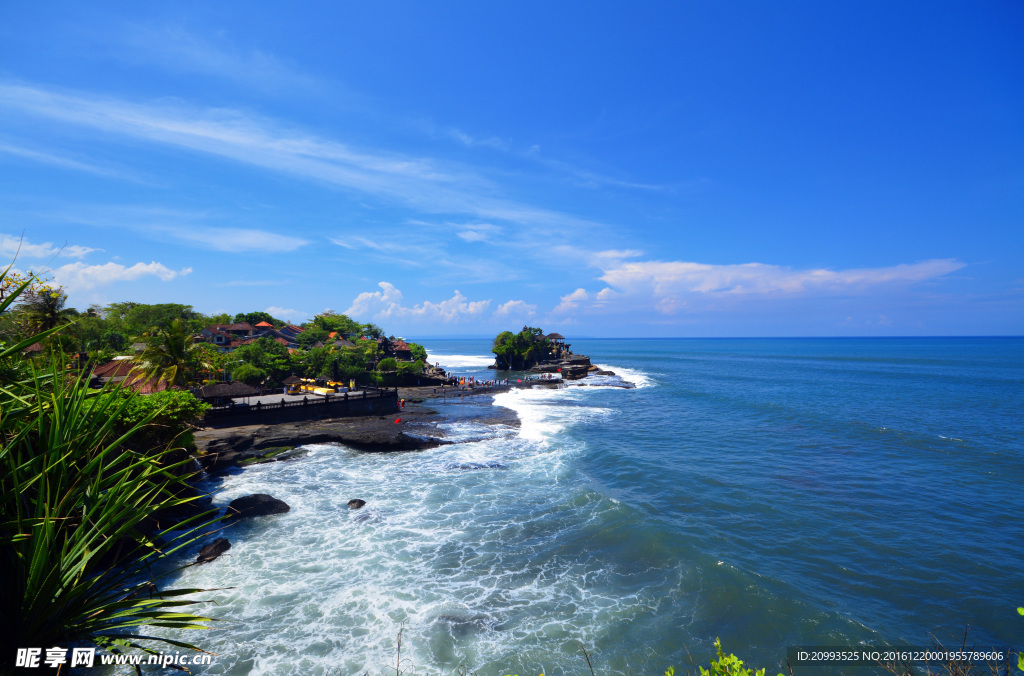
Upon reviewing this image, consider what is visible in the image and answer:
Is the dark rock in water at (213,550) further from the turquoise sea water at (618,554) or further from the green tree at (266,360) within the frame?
the green tree at (266,360)

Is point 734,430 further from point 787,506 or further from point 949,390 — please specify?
point 949,390

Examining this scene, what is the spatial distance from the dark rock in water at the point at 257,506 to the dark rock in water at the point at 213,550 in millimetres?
2468

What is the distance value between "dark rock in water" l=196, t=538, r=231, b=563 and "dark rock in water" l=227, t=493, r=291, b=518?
2.47 m

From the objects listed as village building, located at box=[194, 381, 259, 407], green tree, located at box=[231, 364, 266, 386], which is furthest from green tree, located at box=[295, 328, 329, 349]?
village building, located at box=[194, 381, 259, 407]

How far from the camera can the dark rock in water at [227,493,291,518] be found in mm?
18781

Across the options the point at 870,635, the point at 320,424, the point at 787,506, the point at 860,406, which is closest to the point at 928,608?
the point at 870,635

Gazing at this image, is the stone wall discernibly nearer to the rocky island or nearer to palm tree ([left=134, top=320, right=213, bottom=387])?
palm tree ([left=134, top=320, right=213, bottom=387])

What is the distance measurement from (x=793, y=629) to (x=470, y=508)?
12.8 metres

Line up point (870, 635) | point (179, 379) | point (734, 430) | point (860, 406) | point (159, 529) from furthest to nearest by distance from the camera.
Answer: point (860, 406)
point (734, 430)
point (179, 379)
point (159, 529)
point (870, 635)

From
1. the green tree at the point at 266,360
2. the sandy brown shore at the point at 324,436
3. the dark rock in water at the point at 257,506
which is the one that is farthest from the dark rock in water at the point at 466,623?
the green tree at the point at 266,360

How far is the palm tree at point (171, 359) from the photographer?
2916cm

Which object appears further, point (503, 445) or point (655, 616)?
point (503, 445)

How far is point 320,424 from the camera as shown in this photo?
118 feet

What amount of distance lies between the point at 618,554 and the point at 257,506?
15873 mm
